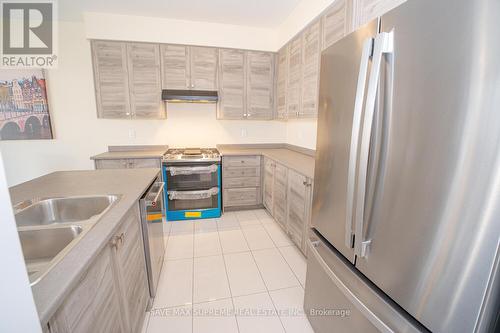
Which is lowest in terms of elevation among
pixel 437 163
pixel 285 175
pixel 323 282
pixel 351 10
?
pixel 323 282

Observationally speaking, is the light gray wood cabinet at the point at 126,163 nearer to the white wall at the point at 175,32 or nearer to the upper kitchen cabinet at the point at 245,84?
the upper kitchen cabinet at the point at 245,84

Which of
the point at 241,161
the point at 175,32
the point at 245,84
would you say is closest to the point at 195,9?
the point at 175,32

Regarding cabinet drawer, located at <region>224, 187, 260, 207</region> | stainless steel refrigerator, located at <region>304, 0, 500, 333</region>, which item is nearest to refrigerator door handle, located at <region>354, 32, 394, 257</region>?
stainless steel refrigerator, located at <region>304, 0, 500, 333</region>

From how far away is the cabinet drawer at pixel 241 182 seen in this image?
3121 mm

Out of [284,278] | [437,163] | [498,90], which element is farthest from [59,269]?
[284,278]

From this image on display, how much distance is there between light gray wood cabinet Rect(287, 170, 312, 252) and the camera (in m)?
1.97

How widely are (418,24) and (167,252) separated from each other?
2500 millimetres

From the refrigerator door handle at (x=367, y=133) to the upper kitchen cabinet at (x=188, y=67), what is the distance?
2649 mm

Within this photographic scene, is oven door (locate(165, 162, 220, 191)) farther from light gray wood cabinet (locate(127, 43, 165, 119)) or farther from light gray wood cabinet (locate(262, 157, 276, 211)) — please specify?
light gray wood cabinet (locate(127, 43, 165, 119))

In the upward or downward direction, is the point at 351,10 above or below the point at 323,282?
above

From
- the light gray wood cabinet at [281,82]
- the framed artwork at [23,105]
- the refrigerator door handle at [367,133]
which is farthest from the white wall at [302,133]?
the framed artwork at [23,105]

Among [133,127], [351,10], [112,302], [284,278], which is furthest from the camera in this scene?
[133,127]

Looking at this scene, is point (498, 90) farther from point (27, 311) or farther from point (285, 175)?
point (285, 175)

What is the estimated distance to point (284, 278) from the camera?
1942 millimetres
